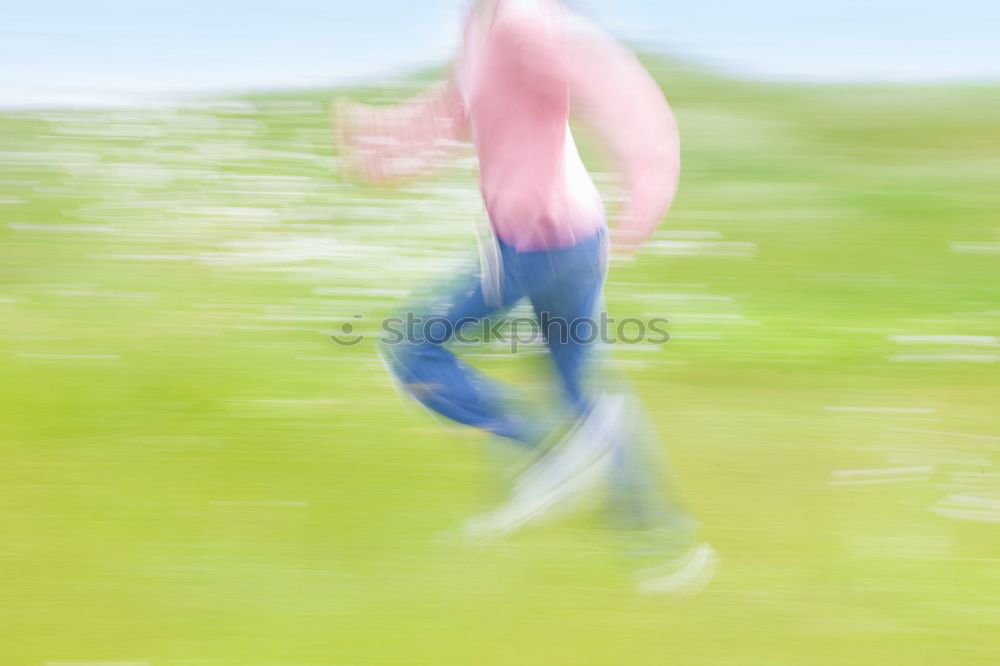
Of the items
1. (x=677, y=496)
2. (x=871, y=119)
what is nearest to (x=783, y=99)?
(x=871, y=119)

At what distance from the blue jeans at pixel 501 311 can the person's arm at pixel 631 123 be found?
0.16m

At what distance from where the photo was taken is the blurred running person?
252 centimetres

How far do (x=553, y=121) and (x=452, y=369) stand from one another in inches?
26.4

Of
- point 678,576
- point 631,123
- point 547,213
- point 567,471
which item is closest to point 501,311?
point 547,213

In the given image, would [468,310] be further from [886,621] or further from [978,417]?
[978,417]

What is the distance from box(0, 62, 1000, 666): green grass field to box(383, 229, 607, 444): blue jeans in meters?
0.41

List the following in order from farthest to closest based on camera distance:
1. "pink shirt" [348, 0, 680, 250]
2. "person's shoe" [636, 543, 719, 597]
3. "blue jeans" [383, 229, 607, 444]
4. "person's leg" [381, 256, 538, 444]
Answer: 1. "person's shoe" [636, 543, 719, 597]
2. "person's leg" [381, 256, 538, 444]
3. "blue jeans" [383, 229, 607, 444]
4. "pink shirt" [348, 0, 680, 250]

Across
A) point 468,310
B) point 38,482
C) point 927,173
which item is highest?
point 468,310

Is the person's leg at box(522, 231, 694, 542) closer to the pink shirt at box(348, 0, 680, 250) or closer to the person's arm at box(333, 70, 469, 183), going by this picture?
the pink shirt at box(348, 0, 680, 250)

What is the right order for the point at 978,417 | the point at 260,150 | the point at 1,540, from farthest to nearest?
the point at 260,150, the point at 978,417, the point at 1,540

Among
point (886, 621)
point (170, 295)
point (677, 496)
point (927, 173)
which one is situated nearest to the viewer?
point (886, 621)

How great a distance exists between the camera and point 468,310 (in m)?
2.81

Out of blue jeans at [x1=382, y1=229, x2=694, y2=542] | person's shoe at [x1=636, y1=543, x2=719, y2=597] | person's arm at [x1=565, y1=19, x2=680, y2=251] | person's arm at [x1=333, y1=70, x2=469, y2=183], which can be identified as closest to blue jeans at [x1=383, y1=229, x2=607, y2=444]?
blue jeans at [x1=382, y1=229, x2=694, y2=542]

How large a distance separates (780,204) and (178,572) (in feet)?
15.2
